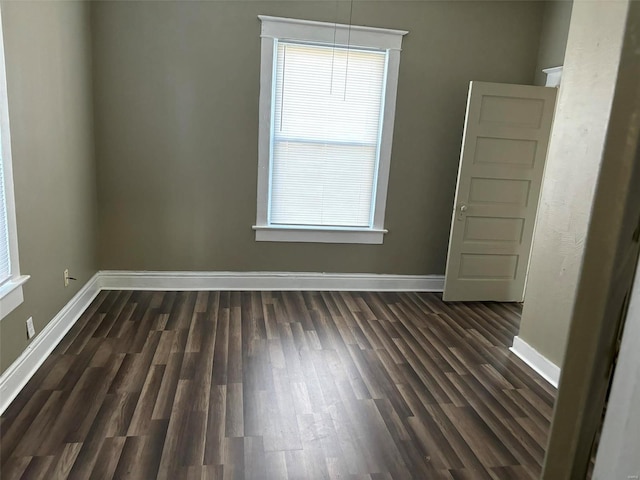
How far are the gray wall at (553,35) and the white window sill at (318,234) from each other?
2155mm

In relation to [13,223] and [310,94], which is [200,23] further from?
[13,223]

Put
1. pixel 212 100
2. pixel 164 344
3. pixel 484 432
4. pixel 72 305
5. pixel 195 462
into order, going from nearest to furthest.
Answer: pixel 195 462 < pixel 484 432 < pixel 164 344 < pixel 72 305 < pixel 212 100

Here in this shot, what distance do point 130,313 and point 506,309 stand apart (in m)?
3.36

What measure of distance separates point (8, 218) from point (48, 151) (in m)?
0.71

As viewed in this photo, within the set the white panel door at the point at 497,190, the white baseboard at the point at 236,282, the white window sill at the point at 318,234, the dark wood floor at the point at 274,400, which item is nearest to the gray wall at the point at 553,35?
the white panel door at the point at 497,190

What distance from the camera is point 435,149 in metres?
4.23

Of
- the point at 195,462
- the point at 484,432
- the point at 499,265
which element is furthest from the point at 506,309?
the point at 195,462

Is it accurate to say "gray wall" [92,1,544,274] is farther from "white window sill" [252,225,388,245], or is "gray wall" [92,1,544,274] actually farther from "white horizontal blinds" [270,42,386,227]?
"white horizontal blinds" [270,42,386,227]

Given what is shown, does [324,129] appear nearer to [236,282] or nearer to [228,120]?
[228,120]

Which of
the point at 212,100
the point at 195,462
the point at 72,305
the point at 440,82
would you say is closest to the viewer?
the point at 195,462

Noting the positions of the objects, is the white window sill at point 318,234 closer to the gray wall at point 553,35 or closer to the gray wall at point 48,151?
the gray wall at point 48,151

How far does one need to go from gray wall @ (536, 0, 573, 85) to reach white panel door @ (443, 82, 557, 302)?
12.9 inches

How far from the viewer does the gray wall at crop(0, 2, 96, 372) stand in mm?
2369

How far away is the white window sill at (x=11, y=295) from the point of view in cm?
218
